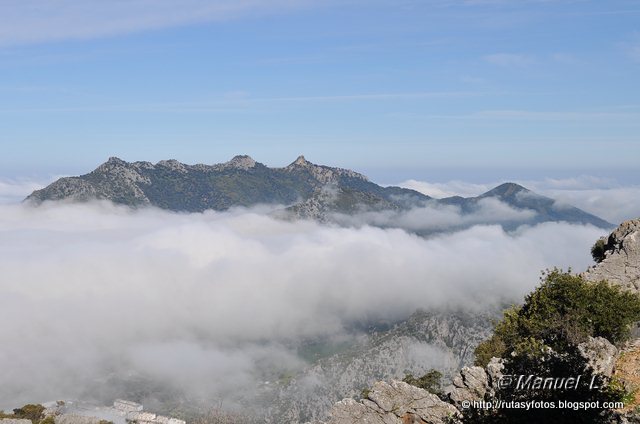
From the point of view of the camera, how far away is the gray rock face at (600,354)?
1280 inches

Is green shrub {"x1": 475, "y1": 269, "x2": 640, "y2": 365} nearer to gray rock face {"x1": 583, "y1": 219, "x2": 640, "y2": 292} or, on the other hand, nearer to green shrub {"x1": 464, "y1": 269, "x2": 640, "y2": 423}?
green shrub {"x1": 464, "y1": 269, "x2": 640, "y2": 423}

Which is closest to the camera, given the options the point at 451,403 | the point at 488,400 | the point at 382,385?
the point at 488,400

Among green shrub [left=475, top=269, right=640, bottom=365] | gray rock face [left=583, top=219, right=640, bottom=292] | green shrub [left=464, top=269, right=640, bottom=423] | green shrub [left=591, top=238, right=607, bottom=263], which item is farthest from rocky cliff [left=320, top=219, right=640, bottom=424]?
green shrub [left=591, top=238, right=607, bottom=263]

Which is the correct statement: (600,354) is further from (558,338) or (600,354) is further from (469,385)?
(558,338)

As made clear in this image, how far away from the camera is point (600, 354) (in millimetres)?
34844

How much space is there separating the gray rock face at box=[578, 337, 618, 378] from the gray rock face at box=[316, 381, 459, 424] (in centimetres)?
914

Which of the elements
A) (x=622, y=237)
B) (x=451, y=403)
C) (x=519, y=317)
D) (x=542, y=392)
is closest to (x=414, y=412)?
(x=451, y=403)

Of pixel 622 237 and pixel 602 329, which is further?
pixel 622 237

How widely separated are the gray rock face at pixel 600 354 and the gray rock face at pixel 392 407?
30.0 feet

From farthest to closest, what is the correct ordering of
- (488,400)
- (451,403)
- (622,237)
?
(622,237), (451,403), (488,400)

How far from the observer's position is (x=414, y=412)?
35969 mm

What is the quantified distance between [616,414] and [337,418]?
18768 mm

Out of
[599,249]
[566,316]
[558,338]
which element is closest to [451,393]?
[558,338]

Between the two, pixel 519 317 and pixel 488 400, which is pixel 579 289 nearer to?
pixel 519 317
